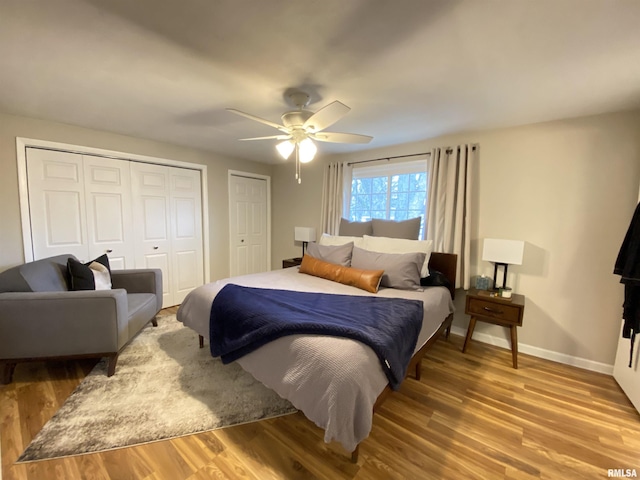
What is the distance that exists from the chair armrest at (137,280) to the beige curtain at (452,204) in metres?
3.26

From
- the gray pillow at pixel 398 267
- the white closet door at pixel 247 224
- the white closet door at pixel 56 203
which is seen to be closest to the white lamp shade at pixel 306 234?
the white closet door at pixel 247 224

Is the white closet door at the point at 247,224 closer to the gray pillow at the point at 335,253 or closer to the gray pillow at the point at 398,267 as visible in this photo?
the gray pillow at the point at 335,253

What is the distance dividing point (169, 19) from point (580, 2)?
75.1 inches

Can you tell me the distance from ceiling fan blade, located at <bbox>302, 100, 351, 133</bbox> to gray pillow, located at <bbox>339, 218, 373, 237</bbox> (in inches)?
62.7

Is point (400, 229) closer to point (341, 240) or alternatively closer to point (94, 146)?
point (341, 240)

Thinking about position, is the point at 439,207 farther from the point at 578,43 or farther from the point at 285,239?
the point at 285,239

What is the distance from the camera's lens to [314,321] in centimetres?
153

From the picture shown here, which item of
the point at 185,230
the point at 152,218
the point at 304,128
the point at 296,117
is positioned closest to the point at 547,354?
the point at 304,128

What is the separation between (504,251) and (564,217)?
2.10 feet

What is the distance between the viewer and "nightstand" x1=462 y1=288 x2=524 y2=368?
2304mm

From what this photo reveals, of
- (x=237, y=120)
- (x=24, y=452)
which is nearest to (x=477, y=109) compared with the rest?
(x=237, y=120)

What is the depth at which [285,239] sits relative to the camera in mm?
4828

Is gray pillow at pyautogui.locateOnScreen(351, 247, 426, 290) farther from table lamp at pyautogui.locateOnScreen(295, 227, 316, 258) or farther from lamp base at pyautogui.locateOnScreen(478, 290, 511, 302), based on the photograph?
table lamp at pyautogui.locateOnScreen(295, 227, 316, 258)

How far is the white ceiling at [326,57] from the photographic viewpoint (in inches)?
47.6
